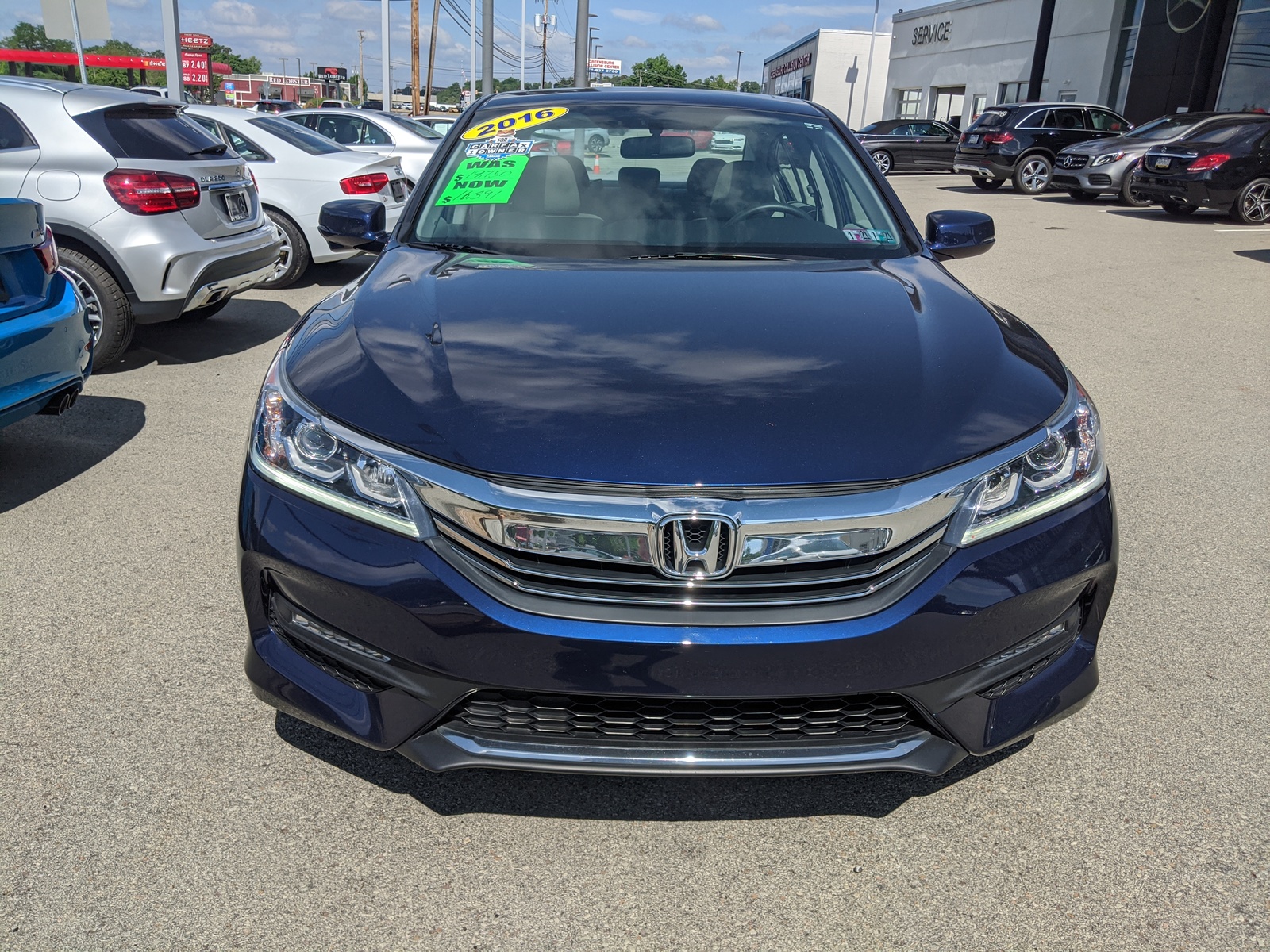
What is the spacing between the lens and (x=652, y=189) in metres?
3.39

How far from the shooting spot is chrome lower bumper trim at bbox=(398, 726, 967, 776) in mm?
1924

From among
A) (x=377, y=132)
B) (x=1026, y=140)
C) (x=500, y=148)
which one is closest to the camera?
(x=500, y=148)

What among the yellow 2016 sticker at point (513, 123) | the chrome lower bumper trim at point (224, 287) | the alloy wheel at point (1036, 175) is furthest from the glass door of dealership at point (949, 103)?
the yellow 2016 sticker at point (513, 123)

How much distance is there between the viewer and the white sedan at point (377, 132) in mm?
12805

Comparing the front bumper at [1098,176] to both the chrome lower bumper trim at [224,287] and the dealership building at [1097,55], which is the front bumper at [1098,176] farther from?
the chrome lower bumper trim at [224,287]

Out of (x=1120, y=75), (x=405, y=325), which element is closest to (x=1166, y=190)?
(x=405, y=325)

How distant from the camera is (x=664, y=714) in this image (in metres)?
1.94

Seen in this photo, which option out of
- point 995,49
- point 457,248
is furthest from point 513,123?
point 995,49

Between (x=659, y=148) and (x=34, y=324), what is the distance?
251 centimetres

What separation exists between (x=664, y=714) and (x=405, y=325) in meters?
1.12

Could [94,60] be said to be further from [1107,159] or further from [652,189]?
[652,189]

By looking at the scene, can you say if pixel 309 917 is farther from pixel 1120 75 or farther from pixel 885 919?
pixel 1120 75

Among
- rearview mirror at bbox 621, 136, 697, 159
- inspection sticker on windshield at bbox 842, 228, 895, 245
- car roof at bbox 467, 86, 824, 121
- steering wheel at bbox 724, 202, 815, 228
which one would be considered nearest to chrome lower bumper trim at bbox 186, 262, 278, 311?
car roof at bbox 467, 86, 824, 121

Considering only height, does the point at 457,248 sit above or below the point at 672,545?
above
